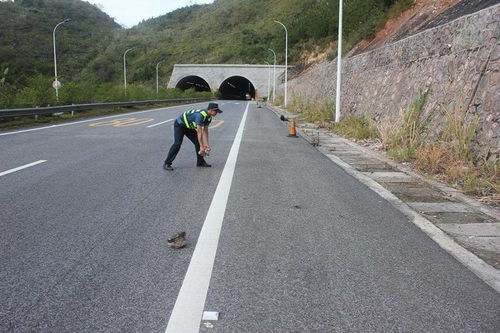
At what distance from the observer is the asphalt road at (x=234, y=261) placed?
2.75 metres

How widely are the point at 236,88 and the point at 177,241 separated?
10165cm

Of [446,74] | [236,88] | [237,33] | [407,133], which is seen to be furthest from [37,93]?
[237,33]

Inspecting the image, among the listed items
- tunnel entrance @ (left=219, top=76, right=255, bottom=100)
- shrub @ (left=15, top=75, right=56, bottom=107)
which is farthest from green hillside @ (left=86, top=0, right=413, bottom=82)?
shrub @ (left=15, top=75, right=56, bottom=107)

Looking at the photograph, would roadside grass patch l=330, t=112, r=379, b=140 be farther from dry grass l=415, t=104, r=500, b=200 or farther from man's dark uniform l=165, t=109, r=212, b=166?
man's dark uniform l=165, t=109, r=212, b=166

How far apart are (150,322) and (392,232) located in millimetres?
2941

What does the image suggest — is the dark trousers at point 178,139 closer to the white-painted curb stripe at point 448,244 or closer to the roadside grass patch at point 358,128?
the white-painted curb stripe at point 448,244

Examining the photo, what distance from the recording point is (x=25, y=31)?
87125 mm

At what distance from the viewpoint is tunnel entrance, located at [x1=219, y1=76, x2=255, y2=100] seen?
298 feet

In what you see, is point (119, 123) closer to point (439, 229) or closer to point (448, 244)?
point (439, 229)

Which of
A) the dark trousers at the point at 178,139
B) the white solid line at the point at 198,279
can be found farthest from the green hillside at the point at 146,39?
the white solid line at the point at 198,279

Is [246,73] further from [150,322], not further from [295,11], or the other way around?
[150,322]

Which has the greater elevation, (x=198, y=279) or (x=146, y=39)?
(x=146, y=39)

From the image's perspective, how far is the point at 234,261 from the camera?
3650mm

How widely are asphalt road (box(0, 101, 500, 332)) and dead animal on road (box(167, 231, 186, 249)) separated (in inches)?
2.8
